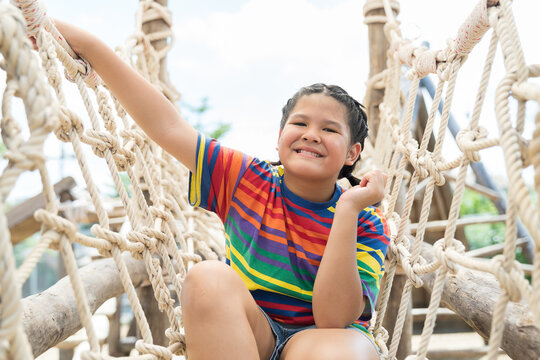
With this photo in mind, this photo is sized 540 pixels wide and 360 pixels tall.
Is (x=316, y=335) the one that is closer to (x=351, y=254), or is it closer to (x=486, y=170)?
(x=351, y=254)

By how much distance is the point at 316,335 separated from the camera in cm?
81

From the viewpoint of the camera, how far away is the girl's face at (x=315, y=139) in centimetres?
96

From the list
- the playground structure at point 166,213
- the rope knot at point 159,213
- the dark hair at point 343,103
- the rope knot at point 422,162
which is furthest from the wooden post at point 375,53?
the rope knot at point 159,213

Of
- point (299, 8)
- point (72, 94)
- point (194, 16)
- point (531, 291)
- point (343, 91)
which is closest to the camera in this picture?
point (531, 291)

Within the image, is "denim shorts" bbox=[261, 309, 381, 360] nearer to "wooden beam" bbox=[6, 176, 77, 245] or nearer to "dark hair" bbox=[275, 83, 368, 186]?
"dark hair" bbox=[275, 83, 368, 186]

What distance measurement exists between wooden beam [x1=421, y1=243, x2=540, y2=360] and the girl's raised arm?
0.59 m

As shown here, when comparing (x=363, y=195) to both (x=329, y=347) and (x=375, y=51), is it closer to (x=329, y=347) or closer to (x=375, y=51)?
(x=329, y=347)

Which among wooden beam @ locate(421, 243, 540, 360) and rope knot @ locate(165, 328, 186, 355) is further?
rope knot @ locate(165, 328, 186, 355)

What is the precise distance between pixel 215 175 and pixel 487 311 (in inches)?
23.6

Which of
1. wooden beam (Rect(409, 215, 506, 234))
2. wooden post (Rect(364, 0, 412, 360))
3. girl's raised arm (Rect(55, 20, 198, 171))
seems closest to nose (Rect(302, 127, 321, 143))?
girl's raised arm (Rect(55, 20, 198, 171))

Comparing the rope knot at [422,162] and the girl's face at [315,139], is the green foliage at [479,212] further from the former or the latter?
the girl's face at [315,139]

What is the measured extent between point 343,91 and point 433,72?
0.24 metres

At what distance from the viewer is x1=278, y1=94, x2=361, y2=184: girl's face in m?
0.96

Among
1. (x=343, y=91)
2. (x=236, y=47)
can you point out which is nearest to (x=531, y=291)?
(x=343, y=91)
